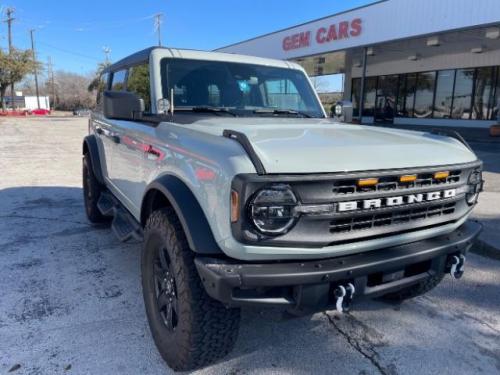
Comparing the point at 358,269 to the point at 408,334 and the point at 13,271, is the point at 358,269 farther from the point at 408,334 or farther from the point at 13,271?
the point at 13,271

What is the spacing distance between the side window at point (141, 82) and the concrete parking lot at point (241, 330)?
5.29 feet

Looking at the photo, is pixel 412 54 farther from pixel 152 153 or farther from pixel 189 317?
pixel 189 317

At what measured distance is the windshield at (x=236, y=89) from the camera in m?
3.31

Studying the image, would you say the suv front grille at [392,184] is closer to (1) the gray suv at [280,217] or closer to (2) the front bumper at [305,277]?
(1) the gray suv at [280,217]

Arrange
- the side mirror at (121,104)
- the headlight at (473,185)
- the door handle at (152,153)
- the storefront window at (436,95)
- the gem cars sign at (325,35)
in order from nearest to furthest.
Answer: the headlight at (473,185)
the door handle at (152,153)
the side mirror at (121,104)
the gem cars sign at (325,35)
the storefront window at (436,95)

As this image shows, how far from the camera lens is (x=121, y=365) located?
2506mm

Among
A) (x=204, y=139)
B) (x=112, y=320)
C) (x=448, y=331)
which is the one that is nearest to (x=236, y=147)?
(x=204, y=139)

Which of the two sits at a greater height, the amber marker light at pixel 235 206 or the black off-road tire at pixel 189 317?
the amber marker light at pixel 235 206

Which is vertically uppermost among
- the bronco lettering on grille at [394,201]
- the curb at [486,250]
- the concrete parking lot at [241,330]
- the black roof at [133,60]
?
the black roof at [133,60]

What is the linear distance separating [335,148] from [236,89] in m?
1.63

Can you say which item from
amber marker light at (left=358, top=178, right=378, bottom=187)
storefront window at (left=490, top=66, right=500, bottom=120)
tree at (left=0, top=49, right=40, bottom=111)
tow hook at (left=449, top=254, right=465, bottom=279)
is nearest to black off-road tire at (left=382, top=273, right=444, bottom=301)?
tow hook at (left=449, top=254, right=465, bottom=279)

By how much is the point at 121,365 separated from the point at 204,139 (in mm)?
1477

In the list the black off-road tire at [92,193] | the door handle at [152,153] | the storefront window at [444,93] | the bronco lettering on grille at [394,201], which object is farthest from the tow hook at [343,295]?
the storefront window at [444,93]

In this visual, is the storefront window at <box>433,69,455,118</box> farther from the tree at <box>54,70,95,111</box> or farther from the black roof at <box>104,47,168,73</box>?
the tree at <box>54,70,95,111</box>
